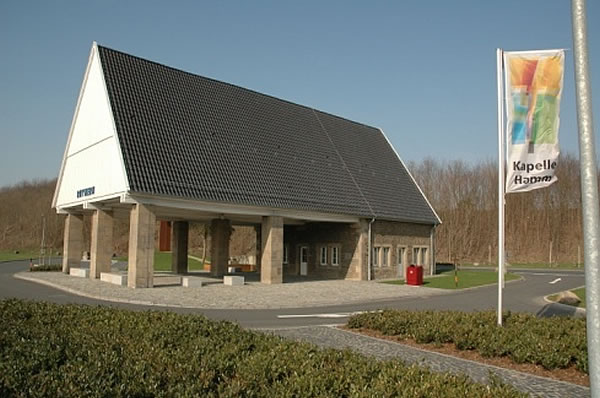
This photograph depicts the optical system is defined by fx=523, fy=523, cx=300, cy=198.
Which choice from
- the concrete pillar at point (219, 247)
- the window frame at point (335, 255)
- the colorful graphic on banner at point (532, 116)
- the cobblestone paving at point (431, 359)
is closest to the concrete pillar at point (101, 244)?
the concrete pillar at point (219, 247)

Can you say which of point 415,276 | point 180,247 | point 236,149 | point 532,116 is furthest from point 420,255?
point 532,116

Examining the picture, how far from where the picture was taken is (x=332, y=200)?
3167 centimetres

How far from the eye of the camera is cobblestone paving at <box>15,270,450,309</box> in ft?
62.9

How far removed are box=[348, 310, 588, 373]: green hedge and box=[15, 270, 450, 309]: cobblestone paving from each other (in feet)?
23.3

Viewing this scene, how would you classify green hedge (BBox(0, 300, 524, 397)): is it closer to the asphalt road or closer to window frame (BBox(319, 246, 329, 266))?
the asphalt road

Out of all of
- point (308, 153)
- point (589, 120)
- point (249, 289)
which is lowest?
point (249, 289)

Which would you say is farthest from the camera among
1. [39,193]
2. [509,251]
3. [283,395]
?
[39,193]

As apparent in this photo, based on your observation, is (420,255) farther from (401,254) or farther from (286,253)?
(286,253)

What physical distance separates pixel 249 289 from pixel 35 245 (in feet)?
216

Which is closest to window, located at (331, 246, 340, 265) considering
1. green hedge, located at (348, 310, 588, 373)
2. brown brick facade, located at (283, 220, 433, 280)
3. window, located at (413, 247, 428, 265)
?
brown brick facade, located at (283, 220, 433, 280)

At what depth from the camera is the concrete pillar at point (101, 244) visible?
28406 millimetres

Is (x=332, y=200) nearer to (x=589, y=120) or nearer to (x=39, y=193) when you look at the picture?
(x=589, y=120)

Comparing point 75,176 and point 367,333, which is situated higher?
point 75,176

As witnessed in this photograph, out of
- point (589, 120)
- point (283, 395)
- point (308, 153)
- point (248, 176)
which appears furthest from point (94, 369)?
point (308, 153)
